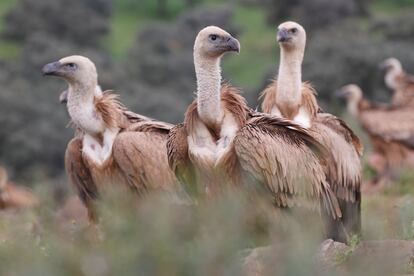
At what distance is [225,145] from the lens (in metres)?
6.88

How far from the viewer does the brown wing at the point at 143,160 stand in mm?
8047

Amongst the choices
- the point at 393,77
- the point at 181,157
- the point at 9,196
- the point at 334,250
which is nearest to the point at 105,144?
the point at 181,157

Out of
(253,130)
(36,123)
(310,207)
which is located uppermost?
(253,130)

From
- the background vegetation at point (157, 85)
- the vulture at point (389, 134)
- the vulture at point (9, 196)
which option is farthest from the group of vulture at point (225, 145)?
the vulture at point (389, 134)

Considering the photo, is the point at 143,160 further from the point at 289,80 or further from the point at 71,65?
the point at 289,80

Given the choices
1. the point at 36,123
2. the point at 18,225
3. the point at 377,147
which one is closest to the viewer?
the point at 18,225

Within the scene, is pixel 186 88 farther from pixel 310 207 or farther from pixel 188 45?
pixel 310 207

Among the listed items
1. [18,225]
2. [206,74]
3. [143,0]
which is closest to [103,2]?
[143,0]

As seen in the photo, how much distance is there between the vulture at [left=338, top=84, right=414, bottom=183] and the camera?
46.6ft

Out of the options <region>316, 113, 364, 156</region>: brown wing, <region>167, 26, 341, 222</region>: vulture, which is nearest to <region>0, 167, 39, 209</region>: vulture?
<region>316, 113, 364, 156</region>: brown wing

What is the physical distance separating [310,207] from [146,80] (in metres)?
31.5

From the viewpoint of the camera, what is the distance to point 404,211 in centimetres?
695

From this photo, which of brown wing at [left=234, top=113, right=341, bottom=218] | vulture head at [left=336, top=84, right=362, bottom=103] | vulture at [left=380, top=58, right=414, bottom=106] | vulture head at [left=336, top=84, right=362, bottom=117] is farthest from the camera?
vulture at [left=380, top=58, right=414, bottom=106]

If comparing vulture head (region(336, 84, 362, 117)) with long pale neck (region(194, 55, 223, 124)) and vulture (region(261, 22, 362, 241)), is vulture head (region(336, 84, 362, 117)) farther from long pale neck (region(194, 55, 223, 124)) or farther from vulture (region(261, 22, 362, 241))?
long pale neck (region(194, 55, 223, 124))
